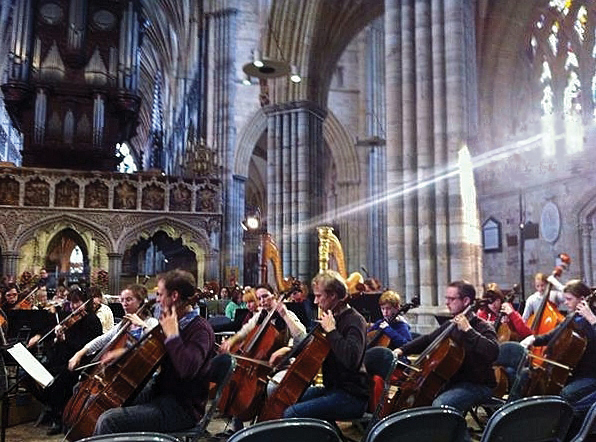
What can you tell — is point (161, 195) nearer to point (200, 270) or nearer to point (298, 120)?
point (200, 270)

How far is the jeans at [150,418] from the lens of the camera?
10.9 ft

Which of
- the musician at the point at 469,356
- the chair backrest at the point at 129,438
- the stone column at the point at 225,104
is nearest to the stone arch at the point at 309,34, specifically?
the stone column at the point at 225,104

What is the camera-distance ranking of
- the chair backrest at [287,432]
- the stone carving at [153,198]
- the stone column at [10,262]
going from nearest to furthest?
the chair backrest at [287,432], the stone column at [10,262], the stone carving at [153,198]

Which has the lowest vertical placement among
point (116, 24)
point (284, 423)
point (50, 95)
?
point (284, 423)

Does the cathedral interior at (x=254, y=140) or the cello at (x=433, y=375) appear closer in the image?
the cello at (x=433, y=375)

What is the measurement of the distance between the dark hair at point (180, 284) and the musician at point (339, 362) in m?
0.88

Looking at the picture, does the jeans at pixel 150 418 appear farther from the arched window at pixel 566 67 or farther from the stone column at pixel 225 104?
the arched window at pixel 566 67

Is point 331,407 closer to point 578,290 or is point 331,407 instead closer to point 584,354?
point 584,354

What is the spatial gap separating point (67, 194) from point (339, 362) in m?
16.0

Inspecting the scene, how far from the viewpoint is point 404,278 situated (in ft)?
34.8

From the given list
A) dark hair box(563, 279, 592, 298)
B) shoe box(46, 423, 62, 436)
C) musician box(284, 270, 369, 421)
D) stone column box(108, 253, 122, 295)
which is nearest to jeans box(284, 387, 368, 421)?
musician box(284, 270, 369, 421)

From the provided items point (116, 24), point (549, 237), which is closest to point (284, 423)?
point (549, 237)

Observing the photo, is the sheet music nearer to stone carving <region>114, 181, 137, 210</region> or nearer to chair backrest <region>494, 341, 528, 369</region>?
chair backrest <region>494, 341, 528, 369</region>

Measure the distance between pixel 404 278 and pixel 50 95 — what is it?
15801 millimetres
